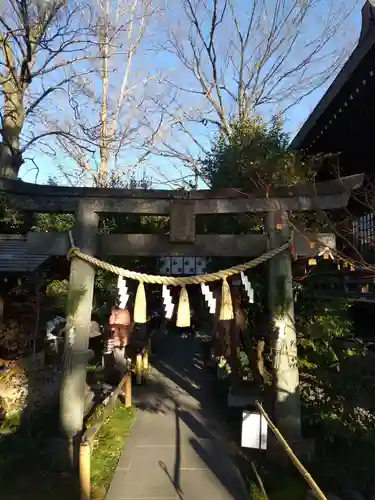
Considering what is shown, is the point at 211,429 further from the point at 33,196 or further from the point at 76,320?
the point at 33,196

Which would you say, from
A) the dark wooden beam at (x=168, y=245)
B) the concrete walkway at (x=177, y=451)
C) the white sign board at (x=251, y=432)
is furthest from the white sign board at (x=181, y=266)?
the white sign board at (x=251, y=432)

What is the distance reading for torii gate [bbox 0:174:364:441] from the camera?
5.26m

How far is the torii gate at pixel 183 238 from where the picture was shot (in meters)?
5.26

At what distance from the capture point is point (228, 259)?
768 cm

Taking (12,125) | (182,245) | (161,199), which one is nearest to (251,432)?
(182,245)

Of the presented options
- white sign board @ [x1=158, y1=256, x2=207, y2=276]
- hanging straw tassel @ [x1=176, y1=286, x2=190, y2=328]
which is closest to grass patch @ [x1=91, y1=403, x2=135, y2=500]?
hanging straw tassel @ [x1=176, y1=286, x2=190, y2=328]

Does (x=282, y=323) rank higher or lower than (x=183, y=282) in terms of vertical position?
lower

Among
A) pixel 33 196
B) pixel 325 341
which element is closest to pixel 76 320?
pixel 33 196

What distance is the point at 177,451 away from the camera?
17.9 ft

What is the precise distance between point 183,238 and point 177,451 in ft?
9.23

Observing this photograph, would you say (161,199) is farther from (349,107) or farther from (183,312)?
(349,107)

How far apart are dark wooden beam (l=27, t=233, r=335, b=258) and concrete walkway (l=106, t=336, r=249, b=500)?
2596 mm

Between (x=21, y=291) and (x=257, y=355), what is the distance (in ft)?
17.7

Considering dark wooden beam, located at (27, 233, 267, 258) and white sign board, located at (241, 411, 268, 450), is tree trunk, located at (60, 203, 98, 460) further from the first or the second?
white sign board, located at (241, 411, 268, 450)
